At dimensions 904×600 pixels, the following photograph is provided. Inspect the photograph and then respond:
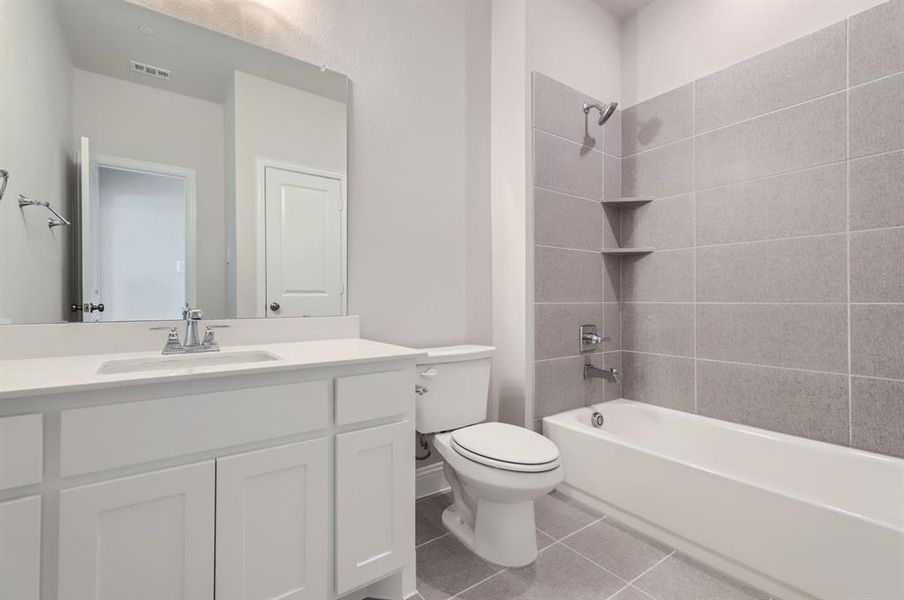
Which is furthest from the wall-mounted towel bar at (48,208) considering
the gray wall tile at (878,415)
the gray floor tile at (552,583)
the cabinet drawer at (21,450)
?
the gray wall tile at (878,415)

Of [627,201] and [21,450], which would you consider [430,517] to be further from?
[627,201]

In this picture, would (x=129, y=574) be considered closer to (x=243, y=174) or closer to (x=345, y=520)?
(x=345, y=520)

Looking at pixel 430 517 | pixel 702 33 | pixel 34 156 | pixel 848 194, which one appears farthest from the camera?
pixel 702 33

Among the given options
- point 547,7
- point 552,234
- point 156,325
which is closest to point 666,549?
point 552,234

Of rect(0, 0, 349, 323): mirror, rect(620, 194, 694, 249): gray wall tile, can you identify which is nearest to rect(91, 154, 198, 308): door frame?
rect(0, 0, 349, 323): mirror

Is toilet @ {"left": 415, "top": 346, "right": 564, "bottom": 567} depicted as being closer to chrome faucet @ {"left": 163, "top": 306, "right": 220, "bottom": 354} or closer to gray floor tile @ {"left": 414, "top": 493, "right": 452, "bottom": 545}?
gray floor tile @ {"left": 414, "top": 493, "right": 452, "bottom": 545}

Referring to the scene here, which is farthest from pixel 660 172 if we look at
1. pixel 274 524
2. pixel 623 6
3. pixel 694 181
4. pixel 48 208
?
pixel 48 208

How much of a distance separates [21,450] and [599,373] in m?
2.32

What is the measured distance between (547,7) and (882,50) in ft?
4.86

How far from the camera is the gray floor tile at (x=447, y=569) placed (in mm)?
1447

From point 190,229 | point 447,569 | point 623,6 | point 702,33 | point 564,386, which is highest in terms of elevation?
point 623,6

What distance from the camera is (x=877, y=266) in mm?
1675

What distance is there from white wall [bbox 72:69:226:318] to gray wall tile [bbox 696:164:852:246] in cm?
234

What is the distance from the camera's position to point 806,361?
73.7 inches
